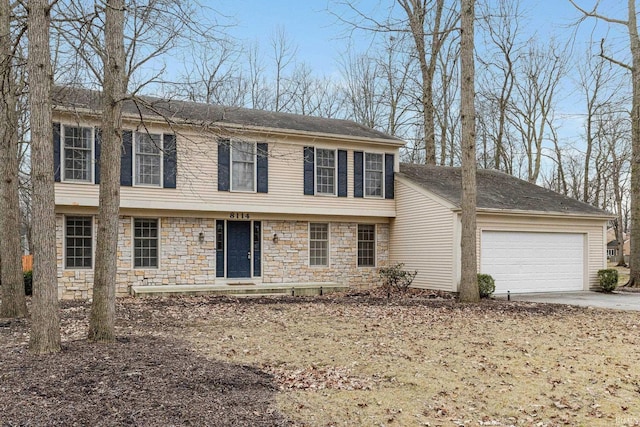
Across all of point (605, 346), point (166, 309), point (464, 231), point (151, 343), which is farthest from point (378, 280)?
point (151, 343)

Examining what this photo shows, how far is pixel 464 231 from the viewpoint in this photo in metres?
12.1

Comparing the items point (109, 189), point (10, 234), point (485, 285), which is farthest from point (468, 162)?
point (10, 234)

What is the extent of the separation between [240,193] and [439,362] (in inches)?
373

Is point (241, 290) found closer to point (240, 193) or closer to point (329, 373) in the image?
point (240, 193)

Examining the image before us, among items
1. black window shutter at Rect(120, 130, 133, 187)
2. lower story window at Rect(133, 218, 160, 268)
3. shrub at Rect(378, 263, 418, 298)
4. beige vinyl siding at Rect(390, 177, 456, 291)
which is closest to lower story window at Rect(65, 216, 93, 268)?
lower story window at Rect(133, 218, 160, 268)

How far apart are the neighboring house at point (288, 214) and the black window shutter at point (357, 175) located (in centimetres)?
4

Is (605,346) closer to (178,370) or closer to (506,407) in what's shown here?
(506,407)

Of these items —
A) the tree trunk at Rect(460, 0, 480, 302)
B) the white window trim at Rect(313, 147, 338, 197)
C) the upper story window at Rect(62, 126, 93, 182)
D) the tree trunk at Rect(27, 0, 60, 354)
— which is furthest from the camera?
the white window trim at Rect(313, 147, 338, 197)

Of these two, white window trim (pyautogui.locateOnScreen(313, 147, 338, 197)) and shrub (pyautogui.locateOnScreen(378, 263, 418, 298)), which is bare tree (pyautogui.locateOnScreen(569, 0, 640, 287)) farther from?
white window trim (pyautogui.locateOnScreen(313, 147, 338, 197))

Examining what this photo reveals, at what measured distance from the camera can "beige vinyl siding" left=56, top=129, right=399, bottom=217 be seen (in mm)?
13539

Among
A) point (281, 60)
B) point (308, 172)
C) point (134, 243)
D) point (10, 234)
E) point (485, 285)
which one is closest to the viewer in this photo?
point (10, 234)

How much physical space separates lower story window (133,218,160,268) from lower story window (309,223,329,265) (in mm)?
4676

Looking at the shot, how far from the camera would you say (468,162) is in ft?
39.3

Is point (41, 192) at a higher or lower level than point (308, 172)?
lower
